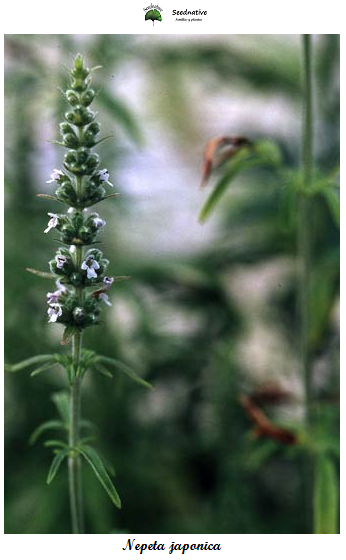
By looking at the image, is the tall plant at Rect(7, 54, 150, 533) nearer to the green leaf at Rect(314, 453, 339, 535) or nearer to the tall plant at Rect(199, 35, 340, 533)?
the tall plant at Rect(199, 35, 340, 533)

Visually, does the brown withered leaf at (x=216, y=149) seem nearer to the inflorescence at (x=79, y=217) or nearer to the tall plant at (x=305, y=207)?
the tall plant at (x=305, y=207)

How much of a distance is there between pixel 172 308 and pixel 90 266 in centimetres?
94

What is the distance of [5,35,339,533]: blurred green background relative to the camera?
1431 millimetres

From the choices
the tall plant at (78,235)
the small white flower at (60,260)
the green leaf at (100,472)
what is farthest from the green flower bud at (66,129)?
the green leaf at (100,472)

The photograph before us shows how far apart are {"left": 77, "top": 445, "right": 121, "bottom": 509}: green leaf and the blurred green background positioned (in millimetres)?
572

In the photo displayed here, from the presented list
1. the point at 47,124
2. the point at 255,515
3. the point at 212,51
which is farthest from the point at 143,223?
the point at 255,515

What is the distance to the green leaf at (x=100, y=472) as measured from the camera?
758 mm

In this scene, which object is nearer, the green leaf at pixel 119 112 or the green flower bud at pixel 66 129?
the green flower bud at pixel 66 129

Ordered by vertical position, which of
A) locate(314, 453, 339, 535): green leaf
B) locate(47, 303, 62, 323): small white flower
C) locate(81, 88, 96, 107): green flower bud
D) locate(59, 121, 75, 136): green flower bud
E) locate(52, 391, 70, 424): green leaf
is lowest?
locate(314, 453, 339, 535): green leaf
